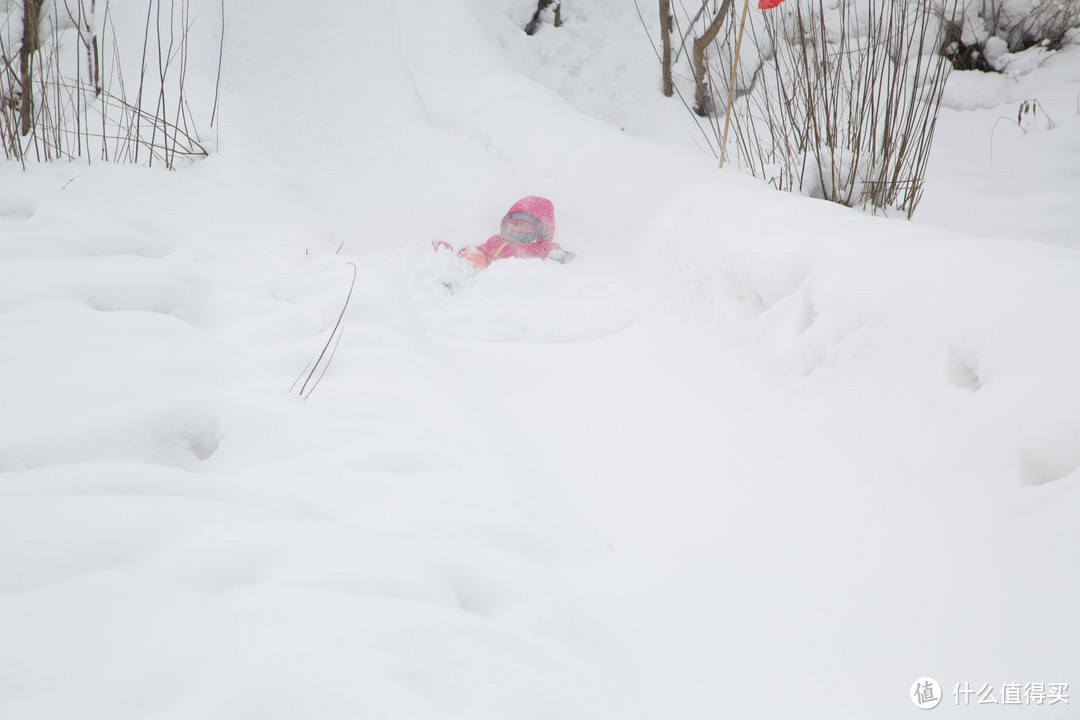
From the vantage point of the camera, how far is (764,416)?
1.55 m

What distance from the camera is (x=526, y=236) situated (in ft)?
9.09

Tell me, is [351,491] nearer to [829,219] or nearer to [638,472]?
[638,472]

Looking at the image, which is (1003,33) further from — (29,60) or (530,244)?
(29,60)

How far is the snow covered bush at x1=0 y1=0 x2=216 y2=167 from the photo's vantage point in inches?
104

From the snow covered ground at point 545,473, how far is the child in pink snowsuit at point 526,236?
0.28 m

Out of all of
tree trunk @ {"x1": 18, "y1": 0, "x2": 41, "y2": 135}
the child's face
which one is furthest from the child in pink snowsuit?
tree trunk @ {"x1": 18, "y1": 0, "x2": 41, "y2": 135}

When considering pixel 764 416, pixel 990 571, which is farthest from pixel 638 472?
pixel 990 571

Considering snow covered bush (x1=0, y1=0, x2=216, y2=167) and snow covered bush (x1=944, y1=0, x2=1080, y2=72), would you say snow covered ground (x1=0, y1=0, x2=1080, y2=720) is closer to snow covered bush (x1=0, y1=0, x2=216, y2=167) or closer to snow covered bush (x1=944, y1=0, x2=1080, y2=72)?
snow covered bush (x1=0, y1=0, x2=216, y2=167)

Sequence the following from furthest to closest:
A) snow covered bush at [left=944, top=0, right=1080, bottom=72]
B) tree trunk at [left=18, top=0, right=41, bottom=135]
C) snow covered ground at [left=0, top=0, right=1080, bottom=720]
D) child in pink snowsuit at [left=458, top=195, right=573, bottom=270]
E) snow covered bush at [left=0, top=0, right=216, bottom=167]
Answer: snow covered bush at [left=944, top=0, right=1080, bottom=72] < child in pink snowsuit at [left=458, top=195, right=573, bottom=270] < snow covered bush at [left=0, top=0, right=216, bottom=167] < tree trunk at [left=18, top=0, right=41, bottom=135] < snow covered ground at [left=0, top=0, right=1080, bottom=720]

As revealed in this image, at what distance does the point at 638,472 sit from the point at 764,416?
33 cm

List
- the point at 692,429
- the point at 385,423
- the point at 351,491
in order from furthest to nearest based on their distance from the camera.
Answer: the point at 692,429 → the point at 385,423 → the point at 351,491

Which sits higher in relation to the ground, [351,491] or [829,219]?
[829,219]

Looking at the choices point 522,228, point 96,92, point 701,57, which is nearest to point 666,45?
point 701,57

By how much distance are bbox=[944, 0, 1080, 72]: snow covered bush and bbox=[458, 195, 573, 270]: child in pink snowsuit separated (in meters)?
3.48
